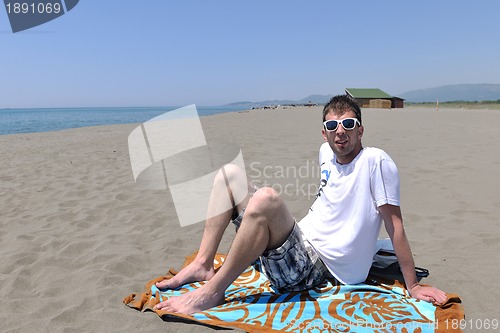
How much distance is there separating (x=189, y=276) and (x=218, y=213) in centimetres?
50

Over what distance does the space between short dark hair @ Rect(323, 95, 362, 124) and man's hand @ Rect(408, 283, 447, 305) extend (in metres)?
1.05

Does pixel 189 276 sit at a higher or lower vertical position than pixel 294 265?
lower

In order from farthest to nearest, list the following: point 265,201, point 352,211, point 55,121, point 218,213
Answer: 1. point 55,121
2. point 218,213
3. point 352,211
4. point 265,201

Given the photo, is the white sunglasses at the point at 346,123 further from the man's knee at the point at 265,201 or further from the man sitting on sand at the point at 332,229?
the man's knee at the point at 265,201

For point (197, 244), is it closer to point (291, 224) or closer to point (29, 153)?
point (291, 224)

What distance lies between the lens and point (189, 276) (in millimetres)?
2529

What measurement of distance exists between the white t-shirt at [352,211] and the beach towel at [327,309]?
145 mm

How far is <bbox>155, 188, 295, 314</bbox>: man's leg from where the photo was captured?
2.00 meters

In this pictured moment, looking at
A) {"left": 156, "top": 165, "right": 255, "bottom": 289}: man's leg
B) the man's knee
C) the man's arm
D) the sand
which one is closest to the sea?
the sand

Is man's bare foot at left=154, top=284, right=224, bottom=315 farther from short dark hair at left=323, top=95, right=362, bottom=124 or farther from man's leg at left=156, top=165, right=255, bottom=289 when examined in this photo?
short dark hair at left=323, top=95, right=362, bottom=124

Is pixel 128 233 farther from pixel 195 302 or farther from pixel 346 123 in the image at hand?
pixel 346 123

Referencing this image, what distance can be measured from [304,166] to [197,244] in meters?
3.90

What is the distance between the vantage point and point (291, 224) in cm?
213

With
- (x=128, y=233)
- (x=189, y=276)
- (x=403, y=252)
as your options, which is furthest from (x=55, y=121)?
(x=403, y=252)
